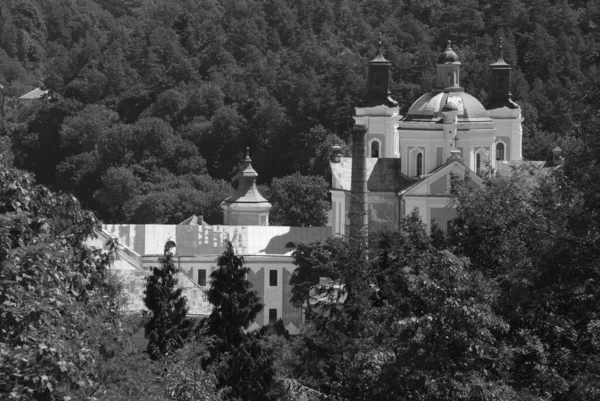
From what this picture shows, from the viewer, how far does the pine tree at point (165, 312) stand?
41.7 meters

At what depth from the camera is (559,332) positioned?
28.1m

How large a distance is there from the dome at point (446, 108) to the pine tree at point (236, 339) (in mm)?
36096

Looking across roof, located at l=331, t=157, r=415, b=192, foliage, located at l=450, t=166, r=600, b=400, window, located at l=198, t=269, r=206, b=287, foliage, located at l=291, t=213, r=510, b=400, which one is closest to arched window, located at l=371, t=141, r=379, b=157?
roof, located at l=331, t=157, r=415, b=192

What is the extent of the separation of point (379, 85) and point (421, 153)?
8.98 meters

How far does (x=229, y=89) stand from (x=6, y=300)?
10779cm

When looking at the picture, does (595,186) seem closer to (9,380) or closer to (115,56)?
(9,380)

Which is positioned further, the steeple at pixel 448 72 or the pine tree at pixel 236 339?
the steeple at pixel 448 72

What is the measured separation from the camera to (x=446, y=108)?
3108 inches

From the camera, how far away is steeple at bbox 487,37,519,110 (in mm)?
87312

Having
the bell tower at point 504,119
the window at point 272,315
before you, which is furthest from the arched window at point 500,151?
the window at point 272,315

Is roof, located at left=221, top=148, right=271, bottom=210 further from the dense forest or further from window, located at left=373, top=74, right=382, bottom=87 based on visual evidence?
the dense forest

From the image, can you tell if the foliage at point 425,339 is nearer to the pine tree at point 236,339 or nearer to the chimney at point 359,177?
the pine tree at point 236,339

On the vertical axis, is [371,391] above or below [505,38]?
below

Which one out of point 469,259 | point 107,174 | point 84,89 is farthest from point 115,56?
point 469,259
